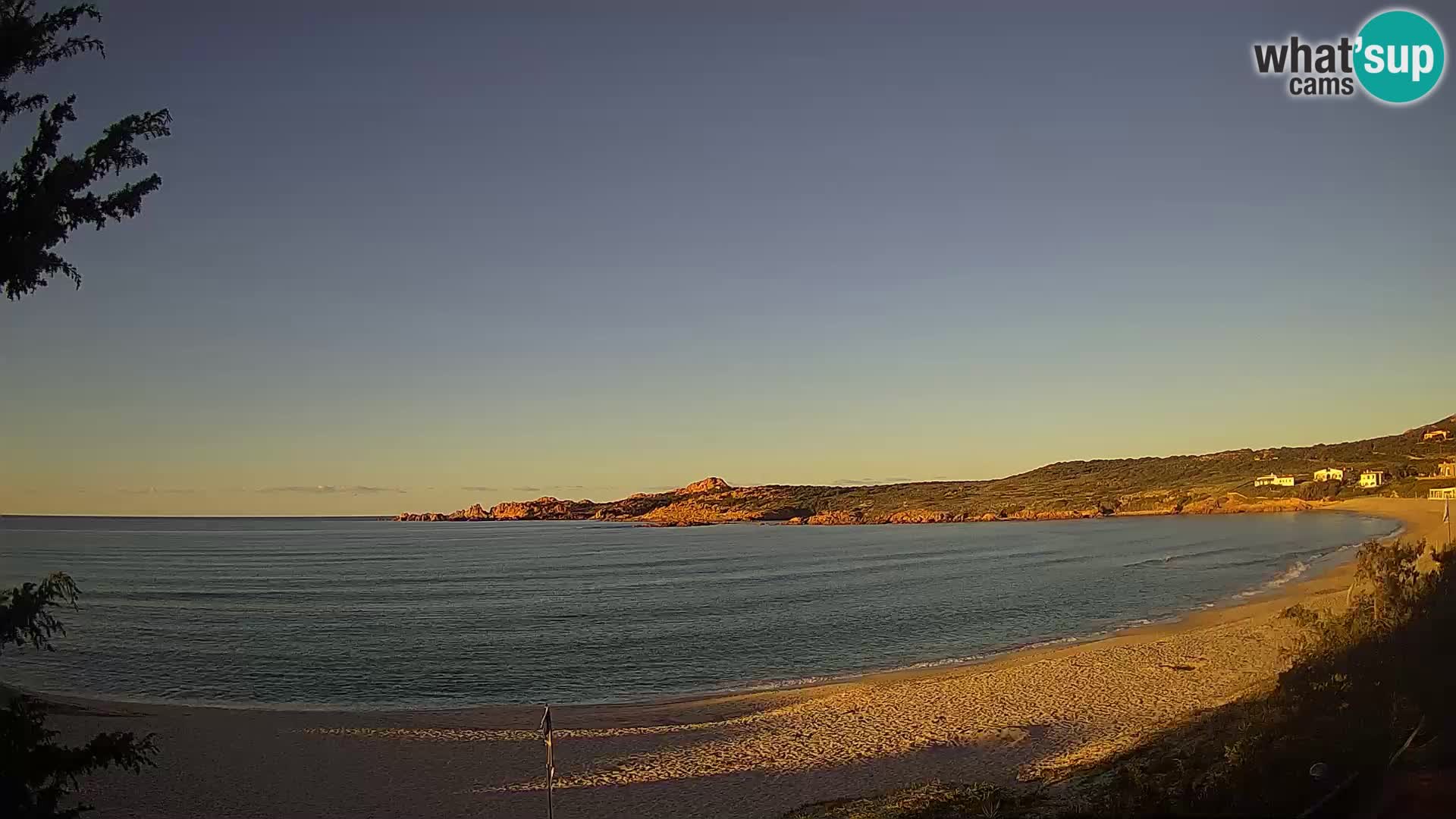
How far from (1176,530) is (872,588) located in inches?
2554

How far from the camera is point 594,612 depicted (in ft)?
145

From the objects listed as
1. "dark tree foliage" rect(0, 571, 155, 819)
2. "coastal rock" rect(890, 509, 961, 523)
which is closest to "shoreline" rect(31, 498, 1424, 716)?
"dark tree foliage" rect(0, 571, 155, 819)

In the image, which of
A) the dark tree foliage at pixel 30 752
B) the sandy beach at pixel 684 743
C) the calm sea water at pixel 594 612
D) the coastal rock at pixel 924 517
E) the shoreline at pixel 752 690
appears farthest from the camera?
the coastal rock at pixel 924 517

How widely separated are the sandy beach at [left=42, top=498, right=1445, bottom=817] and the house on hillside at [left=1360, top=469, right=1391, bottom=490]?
11560cm

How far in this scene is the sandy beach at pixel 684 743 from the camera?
635 inches

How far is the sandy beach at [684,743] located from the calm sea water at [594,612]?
3162 mm

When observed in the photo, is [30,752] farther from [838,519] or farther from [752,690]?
[838,519]

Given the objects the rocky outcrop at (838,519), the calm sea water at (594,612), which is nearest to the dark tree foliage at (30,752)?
the calm sea water at (594,612)

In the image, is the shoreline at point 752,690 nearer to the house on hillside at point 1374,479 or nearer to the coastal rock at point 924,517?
the house on hillside at point 1374,479

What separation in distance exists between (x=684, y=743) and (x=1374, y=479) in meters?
Result: 135

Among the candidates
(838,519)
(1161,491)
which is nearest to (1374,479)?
(1161,491)

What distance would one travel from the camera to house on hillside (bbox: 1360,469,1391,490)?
118 meters

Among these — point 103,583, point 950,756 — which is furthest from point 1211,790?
point 103,583

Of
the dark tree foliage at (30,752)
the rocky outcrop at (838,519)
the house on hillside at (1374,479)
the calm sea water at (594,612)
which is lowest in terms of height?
the rocky outcrop at (838,519)
